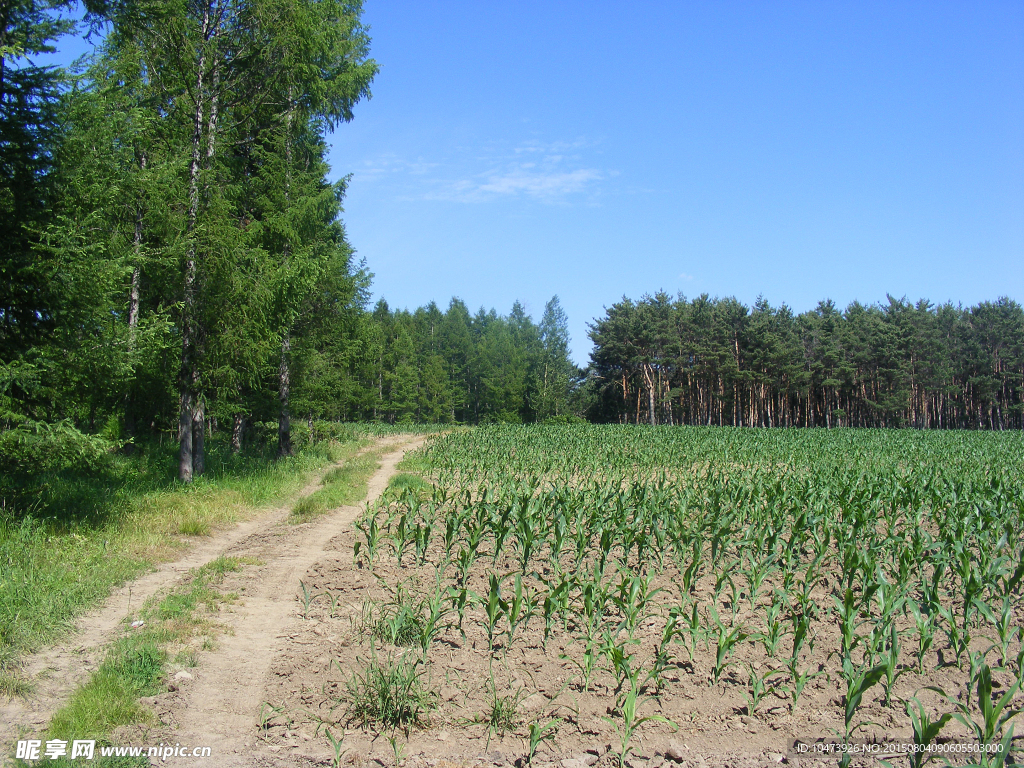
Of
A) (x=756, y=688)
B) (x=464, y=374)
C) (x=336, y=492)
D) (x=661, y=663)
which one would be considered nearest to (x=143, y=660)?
(x=661, y=663)

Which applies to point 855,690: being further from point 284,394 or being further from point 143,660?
point 284,394

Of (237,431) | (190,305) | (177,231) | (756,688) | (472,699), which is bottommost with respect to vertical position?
(472,699)

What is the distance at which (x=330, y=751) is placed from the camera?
12.3ft

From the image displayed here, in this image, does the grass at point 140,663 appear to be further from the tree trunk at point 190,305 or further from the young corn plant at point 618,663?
the tree trunk at point 190,305

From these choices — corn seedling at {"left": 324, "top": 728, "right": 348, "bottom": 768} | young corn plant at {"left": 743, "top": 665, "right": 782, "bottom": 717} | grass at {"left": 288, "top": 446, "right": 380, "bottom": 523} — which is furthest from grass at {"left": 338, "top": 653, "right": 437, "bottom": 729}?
grass at {"left": 288, "top": 446, "right": 380, "bottom": 523}

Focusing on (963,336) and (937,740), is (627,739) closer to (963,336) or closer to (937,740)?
(937,740)

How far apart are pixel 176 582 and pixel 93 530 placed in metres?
2.16

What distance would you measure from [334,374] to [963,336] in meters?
77.3

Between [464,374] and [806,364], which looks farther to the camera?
[464,374]

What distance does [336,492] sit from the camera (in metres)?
12.8

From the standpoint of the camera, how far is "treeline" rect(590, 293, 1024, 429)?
6000cm

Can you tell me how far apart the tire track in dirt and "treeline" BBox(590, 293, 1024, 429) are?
53.5 meters

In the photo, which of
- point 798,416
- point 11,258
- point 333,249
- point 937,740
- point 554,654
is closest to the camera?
point 937,740

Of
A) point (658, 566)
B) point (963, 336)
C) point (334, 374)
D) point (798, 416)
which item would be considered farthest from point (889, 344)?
point (658, 566)
